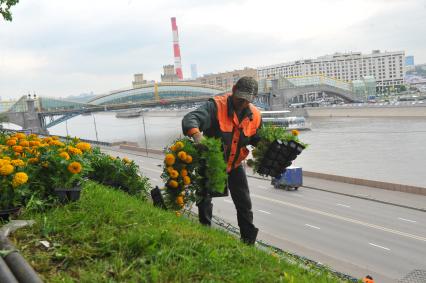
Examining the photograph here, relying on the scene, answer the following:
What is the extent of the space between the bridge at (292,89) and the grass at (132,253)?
6284 centimetres

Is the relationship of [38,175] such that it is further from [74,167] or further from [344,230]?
[344,230]

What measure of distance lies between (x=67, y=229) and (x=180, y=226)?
738mm

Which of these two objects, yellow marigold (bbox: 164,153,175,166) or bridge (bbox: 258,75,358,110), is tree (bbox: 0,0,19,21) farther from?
bridge (bbox: 258,75,358,110)

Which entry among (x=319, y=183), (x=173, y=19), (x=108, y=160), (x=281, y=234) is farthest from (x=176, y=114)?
(x=108, y=160)

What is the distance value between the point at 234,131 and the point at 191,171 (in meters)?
0.47

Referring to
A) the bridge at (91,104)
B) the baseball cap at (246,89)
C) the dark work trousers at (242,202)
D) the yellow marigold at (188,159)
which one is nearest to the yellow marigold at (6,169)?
the yellow marigold at (188,159)

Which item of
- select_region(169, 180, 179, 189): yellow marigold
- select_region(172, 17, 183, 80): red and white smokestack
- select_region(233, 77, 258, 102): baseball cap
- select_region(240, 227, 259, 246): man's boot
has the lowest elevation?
select_region(240, 227, 259, 246): man's boot

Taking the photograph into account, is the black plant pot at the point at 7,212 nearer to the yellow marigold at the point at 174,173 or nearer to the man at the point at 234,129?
the yellow marigold at the point at 174,173

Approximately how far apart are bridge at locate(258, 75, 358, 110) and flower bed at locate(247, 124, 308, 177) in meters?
61.6

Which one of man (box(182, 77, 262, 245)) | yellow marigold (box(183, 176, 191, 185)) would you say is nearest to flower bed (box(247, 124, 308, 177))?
man (box(182, 77, 262, 245))

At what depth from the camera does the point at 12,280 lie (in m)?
1.88

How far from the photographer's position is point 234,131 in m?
3.64

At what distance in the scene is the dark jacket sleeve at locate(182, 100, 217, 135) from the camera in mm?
3338

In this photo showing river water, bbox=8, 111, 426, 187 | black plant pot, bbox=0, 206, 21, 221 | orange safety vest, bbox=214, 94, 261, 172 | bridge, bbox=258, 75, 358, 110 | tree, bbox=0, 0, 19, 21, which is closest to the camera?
black plant pot, bbox=0, 206, 21, 221
